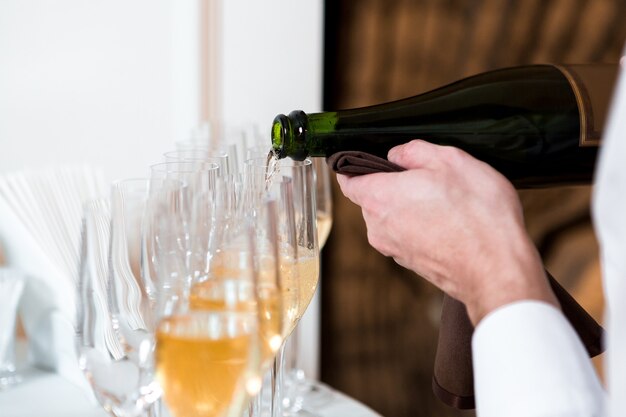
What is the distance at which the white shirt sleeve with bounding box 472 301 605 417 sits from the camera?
543 millimetres

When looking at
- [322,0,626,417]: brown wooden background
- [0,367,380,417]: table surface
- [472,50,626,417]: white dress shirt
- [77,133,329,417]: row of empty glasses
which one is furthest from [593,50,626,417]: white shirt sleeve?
[322,0,626,417]: brown wooden background

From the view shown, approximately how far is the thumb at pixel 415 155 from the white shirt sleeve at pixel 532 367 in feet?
0.52

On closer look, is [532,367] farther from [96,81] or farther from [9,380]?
[96,81]

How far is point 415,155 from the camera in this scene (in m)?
0.71

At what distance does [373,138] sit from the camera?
35.0 inches

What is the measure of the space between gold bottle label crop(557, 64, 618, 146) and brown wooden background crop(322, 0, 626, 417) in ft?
1.68

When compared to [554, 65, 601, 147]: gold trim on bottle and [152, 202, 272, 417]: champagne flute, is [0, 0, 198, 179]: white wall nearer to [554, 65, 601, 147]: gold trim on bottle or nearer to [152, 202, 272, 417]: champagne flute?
→ [554, 65, 601, 147]: gold trim on bottle

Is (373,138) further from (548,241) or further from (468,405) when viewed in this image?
(548,241)

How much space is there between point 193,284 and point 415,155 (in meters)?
0.23

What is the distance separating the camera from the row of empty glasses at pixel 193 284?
0.56 meters

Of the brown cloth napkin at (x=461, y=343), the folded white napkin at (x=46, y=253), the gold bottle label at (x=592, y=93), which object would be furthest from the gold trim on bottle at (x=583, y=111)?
the folded white napkin at (x=46, y=253)

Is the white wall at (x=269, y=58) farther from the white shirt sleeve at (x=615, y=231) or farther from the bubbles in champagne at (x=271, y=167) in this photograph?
the white shirt sleeve at (x=615, y=231)

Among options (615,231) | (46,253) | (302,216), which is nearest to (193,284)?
(302,216)

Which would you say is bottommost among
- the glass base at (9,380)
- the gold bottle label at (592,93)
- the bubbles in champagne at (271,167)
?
the glass base at (9,380)
